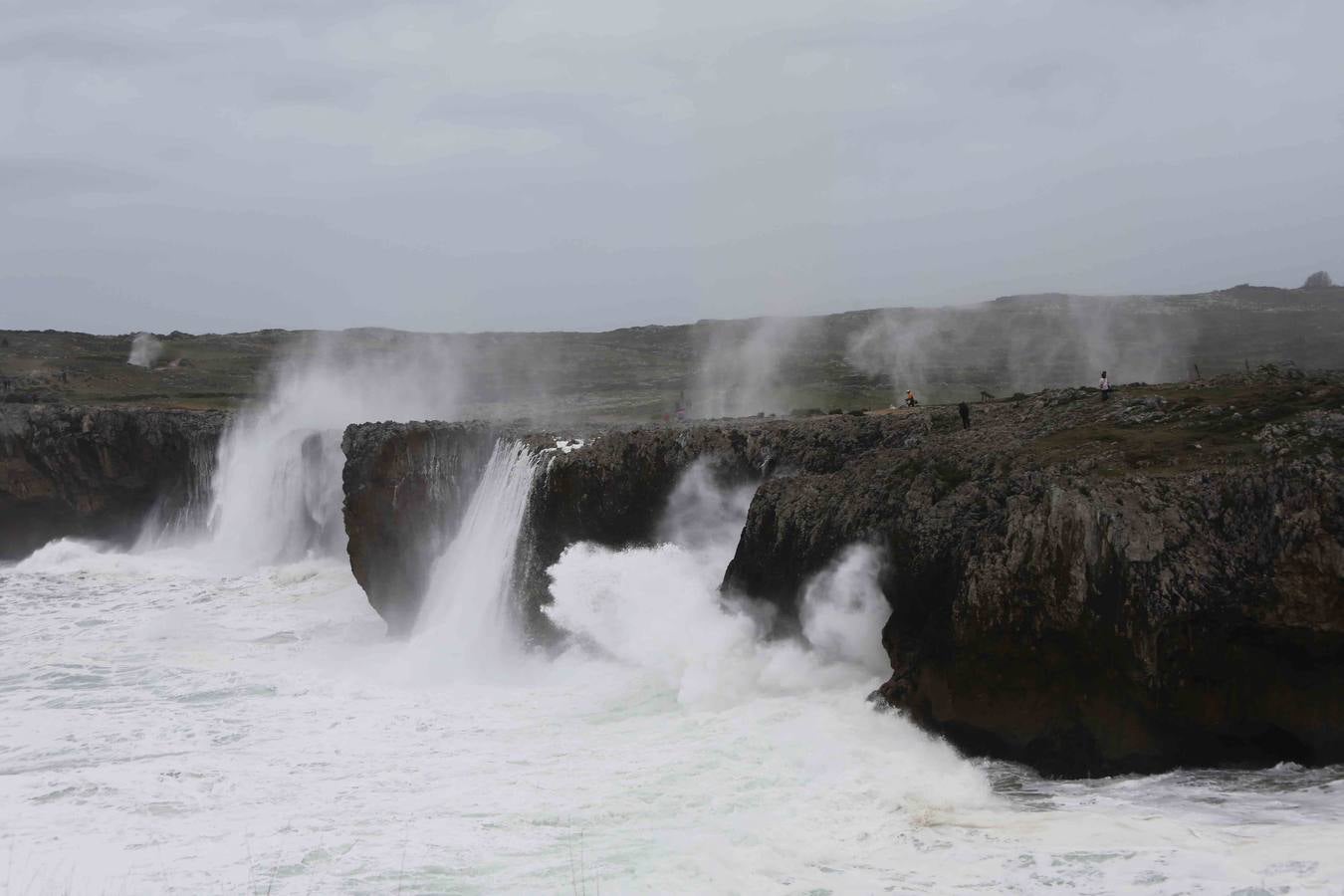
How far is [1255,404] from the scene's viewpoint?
15.0 metres

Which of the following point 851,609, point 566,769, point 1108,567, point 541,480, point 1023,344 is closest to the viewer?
point 1108,567

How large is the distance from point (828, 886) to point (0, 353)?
76170 mm

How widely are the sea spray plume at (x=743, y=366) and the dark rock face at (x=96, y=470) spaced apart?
765 inches

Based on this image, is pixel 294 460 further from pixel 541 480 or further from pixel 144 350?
pixel 144 350

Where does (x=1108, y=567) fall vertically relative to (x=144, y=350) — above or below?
below

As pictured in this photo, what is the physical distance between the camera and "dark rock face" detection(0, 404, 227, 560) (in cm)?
4062

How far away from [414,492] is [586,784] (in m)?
14.2

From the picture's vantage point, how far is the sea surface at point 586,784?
10820 millimetres

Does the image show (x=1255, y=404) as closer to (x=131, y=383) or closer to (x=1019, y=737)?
(x=1019, y=737)

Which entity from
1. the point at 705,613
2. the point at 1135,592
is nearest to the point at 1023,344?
the point at 705,613

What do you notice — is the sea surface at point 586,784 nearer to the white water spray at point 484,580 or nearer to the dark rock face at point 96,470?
the white water spray at point 484,580

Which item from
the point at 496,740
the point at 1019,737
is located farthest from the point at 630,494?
the point at 1019,737

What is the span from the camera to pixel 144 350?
80.7 m

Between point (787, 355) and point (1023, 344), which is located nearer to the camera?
point (1023, 344)
